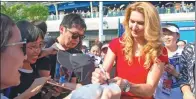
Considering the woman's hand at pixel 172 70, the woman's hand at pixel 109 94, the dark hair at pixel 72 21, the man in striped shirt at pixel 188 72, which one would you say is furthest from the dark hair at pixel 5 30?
the woman's hand at pixel 172 70

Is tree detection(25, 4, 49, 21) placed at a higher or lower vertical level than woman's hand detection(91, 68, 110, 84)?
lower

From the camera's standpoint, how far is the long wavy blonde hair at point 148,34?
9.75ft

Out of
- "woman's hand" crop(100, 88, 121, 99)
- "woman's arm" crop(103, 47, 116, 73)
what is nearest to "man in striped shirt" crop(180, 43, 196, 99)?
"woman's arm" crop(103, 47, 116, 73)

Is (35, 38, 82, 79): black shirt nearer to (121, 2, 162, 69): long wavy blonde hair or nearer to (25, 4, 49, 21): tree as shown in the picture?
(121, 2, 162, 69): long wavy blonde hair

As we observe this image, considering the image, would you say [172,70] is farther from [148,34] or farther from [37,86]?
[37,86]

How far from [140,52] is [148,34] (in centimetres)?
18

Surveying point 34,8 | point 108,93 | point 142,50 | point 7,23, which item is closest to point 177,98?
point 142,50

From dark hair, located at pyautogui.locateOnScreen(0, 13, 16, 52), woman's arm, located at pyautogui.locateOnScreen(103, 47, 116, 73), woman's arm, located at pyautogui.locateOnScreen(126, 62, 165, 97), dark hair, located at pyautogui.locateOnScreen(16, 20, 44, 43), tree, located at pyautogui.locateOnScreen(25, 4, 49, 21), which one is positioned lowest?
tree, located at pyautogui.locateOnScreen(25, 4, 49, 21)

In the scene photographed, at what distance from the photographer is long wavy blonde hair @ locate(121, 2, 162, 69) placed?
2.97 metres

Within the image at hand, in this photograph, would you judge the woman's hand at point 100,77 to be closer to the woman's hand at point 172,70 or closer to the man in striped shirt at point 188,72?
the man in striped shirt at point 188,72

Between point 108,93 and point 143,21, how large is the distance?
3.70 feet

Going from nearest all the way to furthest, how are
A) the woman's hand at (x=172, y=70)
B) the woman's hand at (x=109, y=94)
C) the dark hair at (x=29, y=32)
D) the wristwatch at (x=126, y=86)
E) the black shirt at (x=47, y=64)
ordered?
the woman's hand at (x=109, y=94) < the wristwatch at (x=126, y=86) < the dark hair at (x=29, y=32) < the black shirt at (x=47, y=64) < the woman's hand at (x=172, y=70)

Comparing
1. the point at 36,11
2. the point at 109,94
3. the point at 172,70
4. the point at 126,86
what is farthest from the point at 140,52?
the point at 36,11

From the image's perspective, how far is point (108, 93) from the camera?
6.59ft
